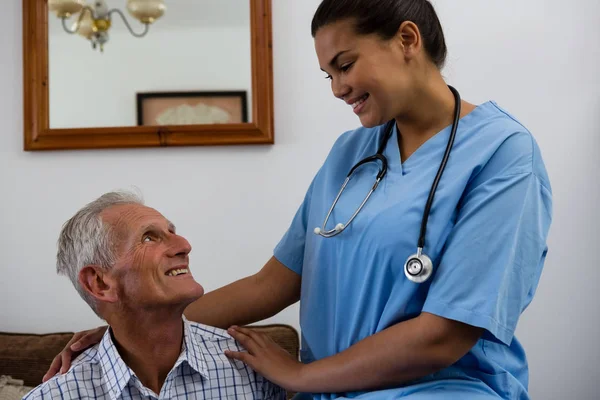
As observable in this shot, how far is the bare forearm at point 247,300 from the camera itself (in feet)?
5.31

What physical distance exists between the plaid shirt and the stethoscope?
0.35m

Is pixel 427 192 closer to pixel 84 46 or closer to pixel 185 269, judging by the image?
pixel 185 269

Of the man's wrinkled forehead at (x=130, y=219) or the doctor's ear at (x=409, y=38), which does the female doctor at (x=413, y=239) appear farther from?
the man's wrinkled forehead at (x=130, y=219)

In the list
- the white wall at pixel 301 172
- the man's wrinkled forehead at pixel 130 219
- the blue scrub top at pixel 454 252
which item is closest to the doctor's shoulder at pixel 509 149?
the blue scrub top at pixel 454 252

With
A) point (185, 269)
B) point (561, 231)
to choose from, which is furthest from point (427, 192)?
point (561, 231)

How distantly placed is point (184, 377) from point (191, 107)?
114 centimetres

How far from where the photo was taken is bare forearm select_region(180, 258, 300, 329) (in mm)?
1618

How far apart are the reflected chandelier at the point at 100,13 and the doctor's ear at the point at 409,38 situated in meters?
1.27

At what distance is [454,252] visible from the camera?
1243mm

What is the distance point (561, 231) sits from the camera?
2365 millimetres

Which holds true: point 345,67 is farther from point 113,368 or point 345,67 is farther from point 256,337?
point 113,368

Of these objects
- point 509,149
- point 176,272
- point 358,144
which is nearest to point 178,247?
point 176,272

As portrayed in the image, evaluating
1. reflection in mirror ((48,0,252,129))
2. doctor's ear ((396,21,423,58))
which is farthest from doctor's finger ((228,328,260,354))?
reflection in mirror ((48,0,252,129))

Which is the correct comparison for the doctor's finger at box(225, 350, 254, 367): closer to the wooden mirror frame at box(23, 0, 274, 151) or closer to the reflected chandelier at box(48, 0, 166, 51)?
the wooden mirror frame at box(23, 0, 274, 151)
